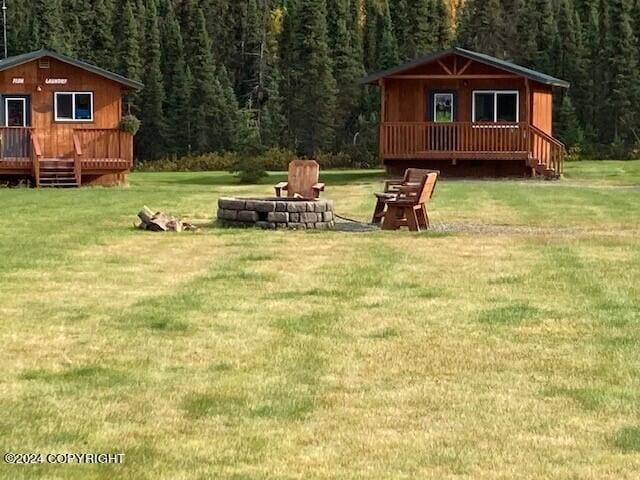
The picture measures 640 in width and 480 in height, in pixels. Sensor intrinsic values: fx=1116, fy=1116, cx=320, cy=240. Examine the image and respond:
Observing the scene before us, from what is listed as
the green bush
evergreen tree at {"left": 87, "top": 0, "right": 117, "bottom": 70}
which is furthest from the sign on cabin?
evergreen tree at {"left": 87, "top": 0, "right": 117, "bottom": 70}

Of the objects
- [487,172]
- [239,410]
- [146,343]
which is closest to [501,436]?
[239,410]

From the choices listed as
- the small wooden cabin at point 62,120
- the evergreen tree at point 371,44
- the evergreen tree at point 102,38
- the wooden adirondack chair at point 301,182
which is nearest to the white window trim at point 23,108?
the small wooden cabin at point 62,120

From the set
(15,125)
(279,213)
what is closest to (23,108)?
(15,125)

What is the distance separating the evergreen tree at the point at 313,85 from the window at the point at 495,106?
23.0 meters

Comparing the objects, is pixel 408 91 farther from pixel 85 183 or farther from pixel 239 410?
pixel 239 410

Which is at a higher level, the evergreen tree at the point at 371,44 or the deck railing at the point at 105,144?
the evergreen tree at the point at 371,44

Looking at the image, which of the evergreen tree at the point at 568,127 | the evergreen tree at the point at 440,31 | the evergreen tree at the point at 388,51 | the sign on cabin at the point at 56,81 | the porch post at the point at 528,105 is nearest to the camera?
the sign on cabin at the point at 56,81

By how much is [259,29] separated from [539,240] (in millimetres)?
51650

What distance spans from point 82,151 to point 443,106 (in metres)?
10.2

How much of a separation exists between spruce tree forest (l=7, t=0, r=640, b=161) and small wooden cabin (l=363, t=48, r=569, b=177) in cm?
1458

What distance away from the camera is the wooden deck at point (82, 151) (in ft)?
91.5

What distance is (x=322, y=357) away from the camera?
270 inches

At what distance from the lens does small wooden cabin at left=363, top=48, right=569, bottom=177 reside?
3023 cm

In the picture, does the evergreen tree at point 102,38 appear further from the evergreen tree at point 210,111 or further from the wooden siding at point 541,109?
the wooden siding at point 541,109
